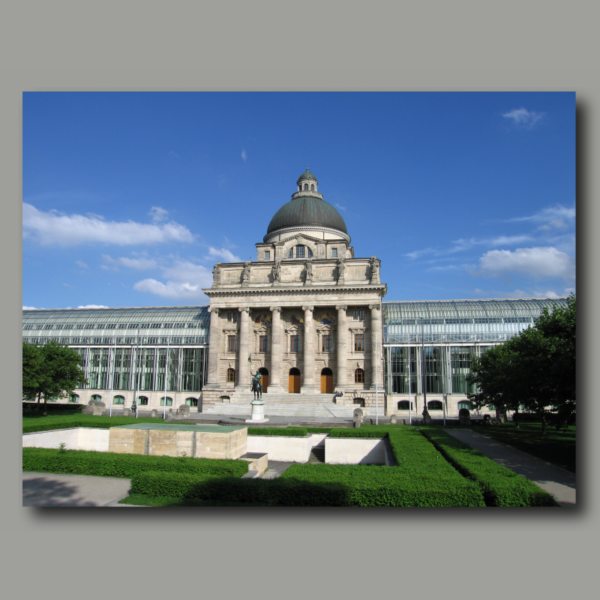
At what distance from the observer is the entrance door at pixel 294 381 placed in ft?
203

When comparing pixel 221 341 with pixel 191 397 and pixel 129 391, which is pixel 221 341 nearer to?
pixel 191 397

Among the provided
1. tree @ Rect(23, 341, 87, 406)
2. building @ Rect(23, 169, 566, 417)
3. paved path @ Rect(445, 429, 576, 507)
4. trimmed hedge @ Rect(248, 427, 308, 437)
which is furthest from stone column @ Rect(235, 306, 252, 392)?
paved path @ Rect(445, 429, 576, 507)

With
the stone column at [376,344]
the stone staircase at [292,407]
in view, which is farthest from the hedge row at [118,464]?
the stone column at [376,344]

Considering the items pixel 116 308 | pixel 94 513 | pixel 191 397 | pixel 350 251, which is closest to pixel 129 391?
pixel 191 397

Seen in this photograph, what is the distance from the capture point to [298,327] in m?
62.9

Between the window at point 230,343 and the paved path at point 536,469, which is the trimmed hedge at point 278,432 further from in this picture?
the window at point 230,343

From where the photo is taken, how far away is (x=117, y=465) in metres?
19.8

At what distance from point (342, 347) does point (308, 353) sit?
4575 mm

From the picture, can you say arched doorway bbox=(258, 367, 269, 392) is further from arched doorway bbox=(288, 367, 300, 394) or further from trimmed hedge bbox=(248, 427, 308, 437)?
trimmed hedge bbox=(248, 427, 308, 437)

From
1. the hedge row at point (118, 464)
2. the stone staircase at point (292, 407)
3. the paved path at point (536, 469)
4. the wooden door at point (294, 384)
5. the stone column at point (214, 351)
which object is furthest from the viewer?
the stone column at point (214, 351)

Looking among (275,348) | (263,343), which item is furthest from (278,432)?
(263,343)

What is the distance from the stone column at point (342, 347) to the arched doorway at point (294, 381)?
588cm

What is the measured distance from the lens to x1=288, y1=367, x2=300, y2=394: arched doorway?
61.8 meters

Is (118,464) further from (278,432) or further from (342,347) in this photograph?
(342,347)
